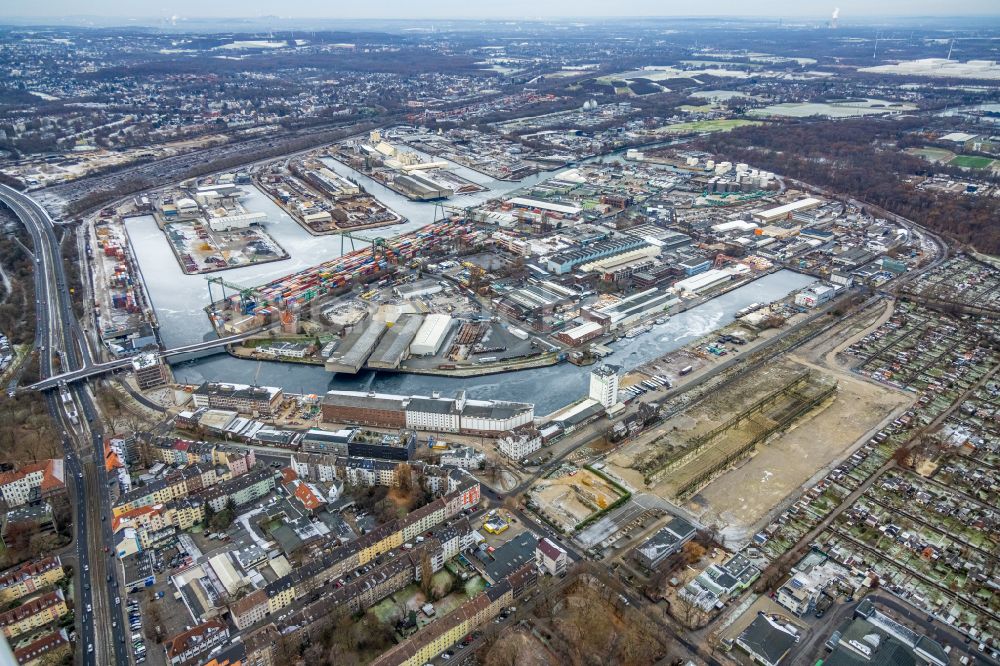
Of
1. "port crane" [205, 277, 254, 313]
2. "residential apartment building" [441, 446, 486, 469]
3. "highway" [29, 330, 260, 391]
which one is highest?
"port crane" [205, 277, 254, 313]

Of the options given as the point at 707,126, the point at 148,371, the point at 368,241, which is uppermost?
the point at 707,126

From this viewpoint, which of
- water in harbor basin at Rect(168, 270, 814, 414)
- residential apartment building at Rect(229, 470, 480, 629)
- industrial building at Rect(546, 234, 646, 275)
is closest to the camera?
residential apartment building at Rect(229, 470, 480, 629)

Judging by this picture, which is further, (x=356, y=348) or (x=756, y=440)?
(x=356, y=348)

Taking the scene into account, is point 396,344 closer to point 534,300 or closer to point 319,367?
point 319,367

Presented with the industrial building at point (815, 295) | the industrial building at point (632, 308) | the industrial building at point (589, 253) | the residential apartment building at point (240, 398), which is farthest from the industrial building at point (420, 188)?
the residential apartment building at point (240, 398)

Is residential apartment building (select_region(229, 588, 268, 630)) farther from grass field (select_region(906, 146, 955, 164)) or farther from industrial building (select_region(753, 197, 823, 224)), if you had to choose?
grass field (select_region(906, 146, 955, 164))

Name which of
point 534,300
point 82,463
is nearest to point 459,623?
point 82,463

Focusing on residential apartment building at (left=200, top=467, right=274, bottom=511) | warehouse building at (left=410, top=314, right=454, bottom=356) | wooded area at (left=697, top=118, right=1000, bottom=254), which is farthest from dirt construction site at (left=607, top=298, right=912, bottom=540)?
wooded area at (left=697, top=118, right=1000, bottom=254)
